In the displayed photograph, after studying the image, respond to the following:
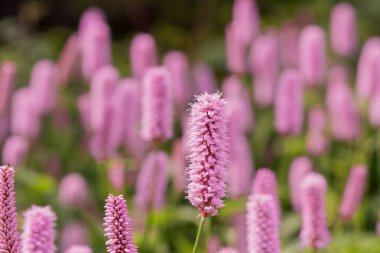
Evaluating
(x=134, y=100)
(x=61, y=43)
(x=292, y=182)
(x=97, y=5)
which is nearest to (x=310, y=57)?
(x=292, y=182)

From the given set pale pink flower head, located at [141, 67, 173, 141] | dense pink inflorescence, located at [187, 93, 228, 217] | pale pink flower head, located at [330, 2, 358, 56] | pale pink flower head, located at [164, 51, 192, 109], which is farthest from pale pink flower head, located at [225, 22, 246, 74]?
dense pink inflorescence, located at [187, 93, 228, 217]

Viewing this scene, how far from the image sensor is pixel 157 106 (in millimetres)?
3645

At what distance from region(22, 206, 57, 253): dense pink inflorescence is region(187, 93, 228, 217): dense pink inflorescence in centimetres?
46

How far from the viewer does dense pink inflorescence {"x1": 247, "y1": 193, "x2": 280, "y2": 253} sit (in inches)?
103

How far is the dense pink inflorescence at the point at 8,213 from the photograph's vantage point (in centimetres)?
209

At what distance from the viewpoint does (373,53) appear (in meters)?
5.67

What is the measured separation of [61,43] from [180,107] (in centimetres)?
434

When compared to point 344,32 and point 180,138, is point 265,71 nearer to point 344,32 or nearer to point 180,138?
point 344,32

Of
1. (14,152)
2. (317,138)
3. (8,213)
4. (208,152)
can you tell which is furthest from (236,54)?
(8,213)

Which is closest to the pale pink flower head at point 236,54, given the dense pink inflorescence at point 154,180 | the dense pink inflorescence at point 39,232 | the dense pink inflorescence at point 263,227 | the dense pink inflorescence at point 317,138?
the dense pink inflorescence at point 317,138

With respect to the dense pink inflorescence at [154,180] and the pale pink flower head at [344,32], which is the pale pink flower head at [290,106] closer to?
the dense pink inflorescence at [154,180]

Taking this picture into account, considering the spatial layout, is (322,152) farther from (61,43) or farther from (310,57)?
(61,43)

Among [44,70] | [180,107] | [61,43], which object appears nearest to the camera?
[44,70]

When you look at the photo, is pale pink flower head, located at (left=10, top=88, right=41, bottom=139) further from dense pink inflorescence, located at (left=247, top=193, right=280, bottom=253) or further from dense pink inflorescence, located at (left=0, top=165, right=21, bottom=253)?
dense pink inflorescence, located at (left=0, top=165, right=21, bottom=253)
